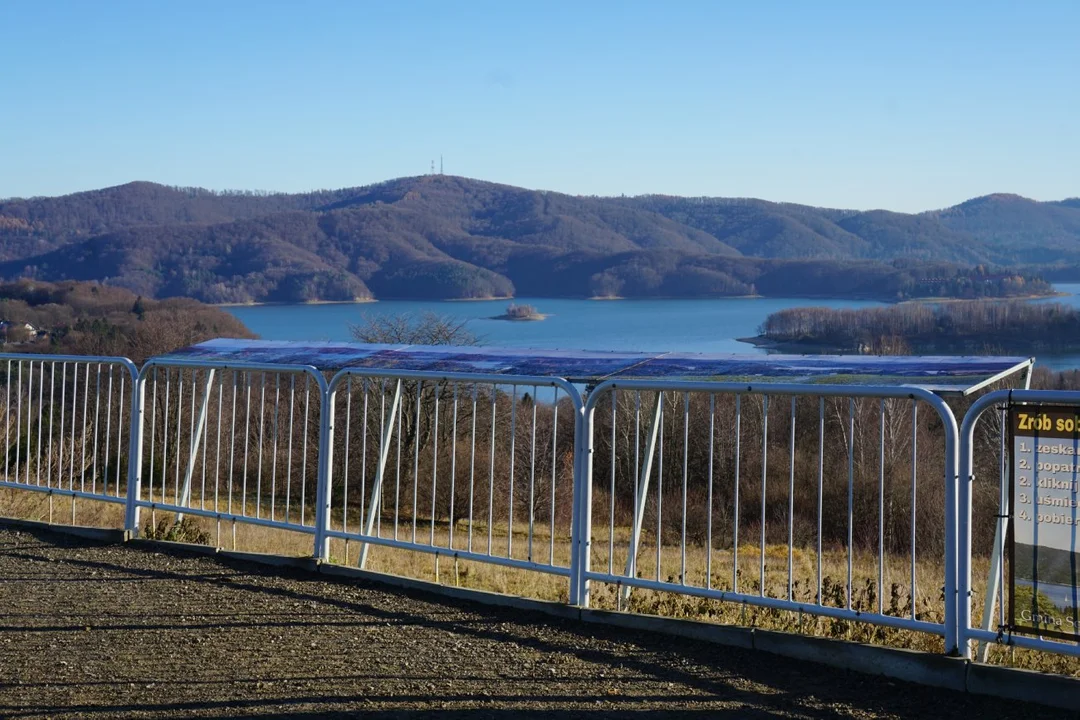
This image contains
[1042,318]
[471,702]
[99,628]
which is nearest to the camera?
[471,702]

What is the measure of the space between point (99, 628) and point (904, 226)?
5887 inches

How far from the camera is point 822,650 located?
17.8 feet

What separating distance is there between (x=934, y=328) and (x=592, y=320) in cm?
2793

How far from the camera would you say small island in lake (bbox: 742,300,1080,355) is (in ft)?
155

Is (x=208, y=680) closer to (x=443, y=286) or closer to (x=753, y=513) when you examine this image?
(x=753, y=513)

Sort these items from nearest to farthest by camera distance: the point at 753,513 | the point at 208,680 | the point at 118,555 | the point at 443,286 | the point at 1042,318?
the point at 208,680 < the point at 118,555 < the point at 753,513 < the point at 1042,318 < the point at 443,286

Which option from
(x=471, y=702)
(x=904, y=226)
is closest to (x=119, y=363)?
(x=471, y=702)

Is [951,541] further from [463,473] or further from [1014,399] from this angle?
[463,473]

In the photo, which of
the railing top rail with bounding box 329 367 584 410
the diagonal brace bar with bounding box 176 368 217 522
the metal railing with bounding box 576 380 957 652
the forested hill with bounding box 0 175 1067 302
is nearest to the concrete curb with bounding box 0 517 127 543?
the diagonal brace bar with bounding box 176 368 217 522

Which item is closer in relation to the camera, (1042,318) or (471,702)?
(471,702)

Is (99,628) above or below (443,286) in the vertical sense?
below

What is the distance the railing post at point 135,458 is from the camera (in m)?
9.06

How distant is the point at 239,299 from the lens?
87.6 meters

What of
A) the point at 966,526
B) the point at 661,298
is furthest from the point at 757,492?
the point at 661,298
